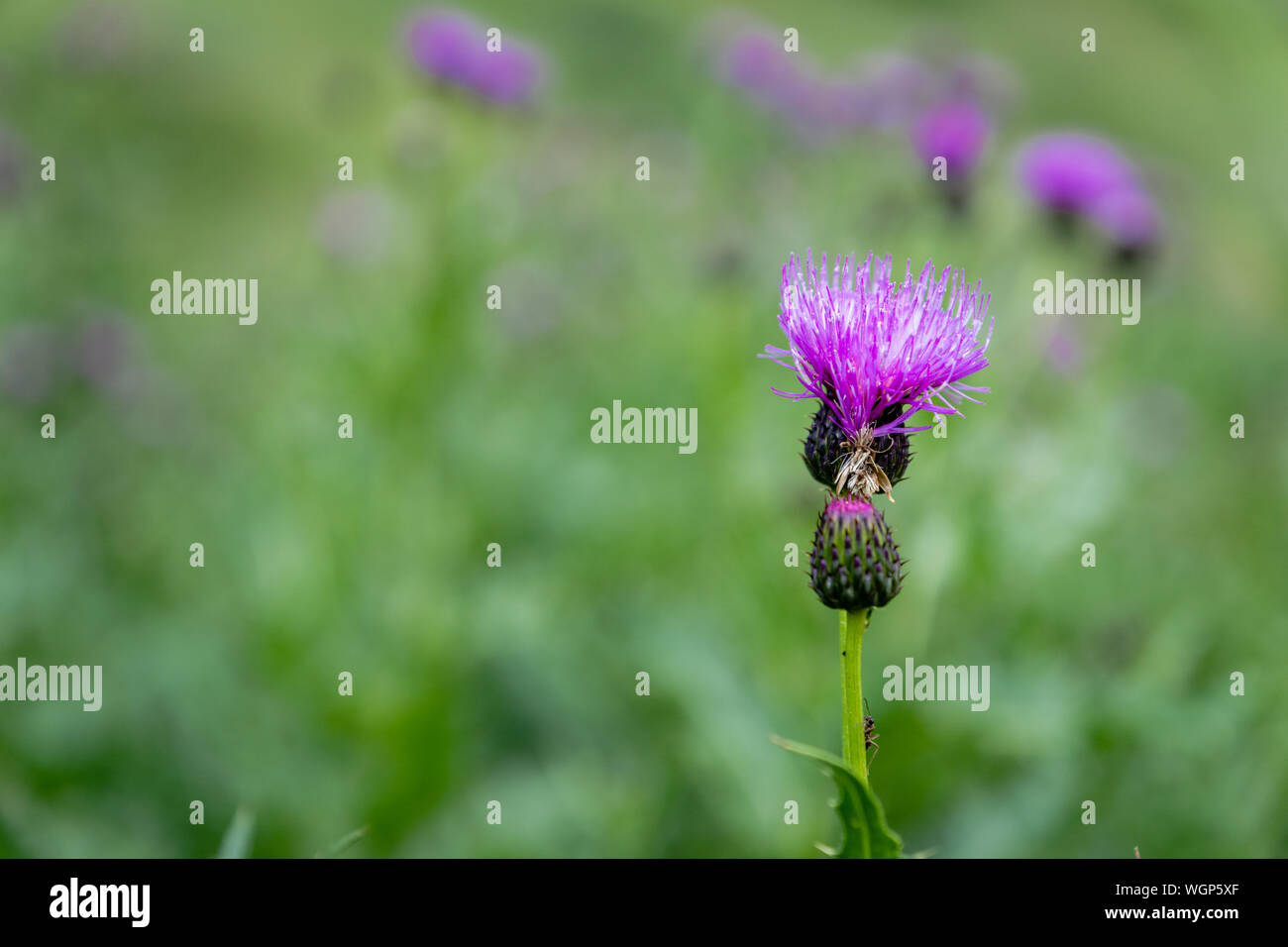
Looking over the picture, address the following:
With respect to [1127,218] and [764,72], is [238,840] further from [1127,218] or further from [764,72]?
[764,72]

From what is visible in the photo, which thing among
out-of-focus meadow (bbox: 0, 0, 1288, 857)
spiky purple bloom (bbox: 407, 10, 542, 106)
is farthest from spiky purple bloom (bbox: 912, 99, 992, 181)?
spiky purple bloom (bbox: 407, 10, 542, 106)

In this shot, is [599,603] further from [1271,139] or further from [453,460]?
[1271,139]

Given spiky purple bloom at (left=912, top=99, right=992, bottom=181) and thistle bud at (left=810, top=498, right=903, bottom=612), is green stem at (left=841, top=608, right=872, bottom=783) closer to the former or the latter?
thistle bud at (left=810, top=498, right=903, bottom=612)

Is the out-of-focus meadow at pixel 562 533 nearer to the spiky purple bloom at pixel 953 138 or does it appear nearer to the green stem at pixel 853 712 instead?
the spiky purple bloom at pixel 953 138

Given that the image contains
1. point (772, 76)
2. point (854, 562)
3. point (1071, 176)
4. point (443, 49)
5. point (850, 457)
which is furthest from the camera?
point (772, 76)

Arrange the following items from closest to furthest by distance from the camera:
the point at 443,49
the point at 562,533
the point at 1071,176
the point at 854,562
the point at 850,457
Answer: the point at 854,562
the point at 850,457
the point at 1071,176
the point at 443,49
the point at 562,533

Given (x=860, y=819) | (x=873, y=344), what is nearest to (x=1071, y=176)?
(x=873, y=344)
